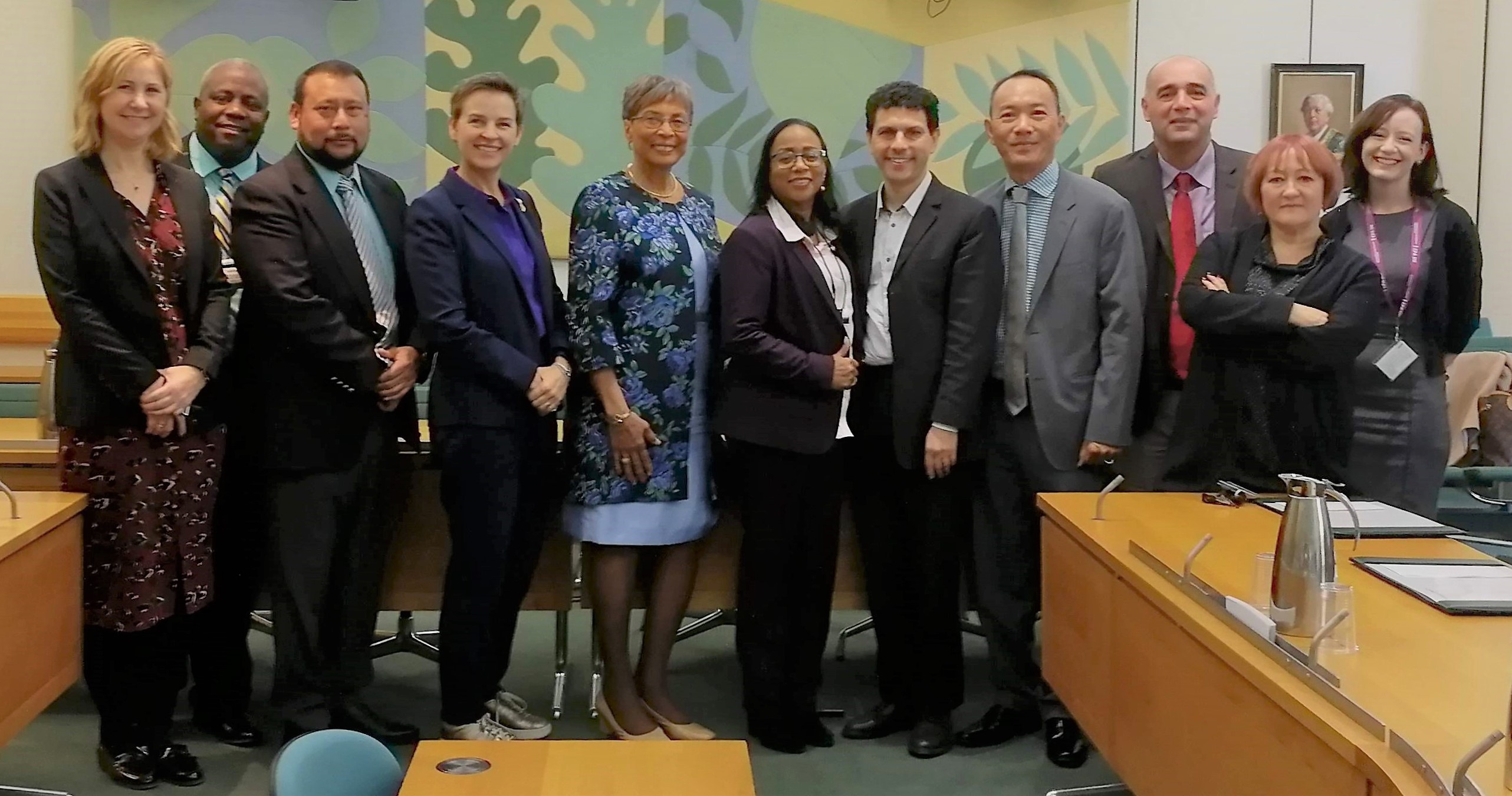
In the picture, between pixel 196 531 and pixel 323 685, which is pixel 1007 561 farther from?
pixel 196 531

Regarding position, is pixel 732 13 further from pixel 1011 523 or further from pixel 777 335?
pixel 1011 523

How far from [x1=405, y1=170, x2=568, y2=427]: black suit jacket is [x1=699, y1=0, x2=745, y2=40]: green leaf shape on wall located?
2607 mm

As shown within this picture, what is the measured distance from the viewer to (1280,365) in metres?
2.72

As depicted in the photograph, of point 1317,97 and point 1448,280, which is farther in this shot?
point 1317,97

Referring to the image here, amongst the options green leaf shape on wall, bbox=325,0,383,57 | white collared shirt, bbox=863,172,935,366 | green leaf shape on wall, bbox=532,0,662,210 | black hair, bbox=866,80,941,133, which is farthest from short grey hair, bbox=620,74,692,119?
green leaf shape on wall, bbox=325,0,383,57

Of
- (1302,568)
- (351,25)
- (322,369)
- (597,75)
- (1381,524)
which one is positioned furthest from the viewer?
(597,75)

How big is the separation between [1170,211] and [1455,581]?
5.18 ft

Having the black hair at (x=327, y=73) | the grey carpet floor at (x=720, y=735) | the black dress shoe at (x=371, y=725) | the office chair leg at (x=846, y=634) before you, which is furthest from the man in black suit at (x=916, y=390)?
the black hair at (x=327, y=73)

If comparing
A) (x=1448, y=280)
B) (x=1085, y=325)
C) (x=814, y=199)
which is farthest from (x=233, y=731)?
(x=1448, y=280)

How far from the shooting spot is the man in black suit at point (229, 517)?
3.14 meters

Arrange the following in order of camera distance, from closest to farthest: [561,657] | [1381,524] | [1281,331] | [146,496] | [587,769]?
[587,769]
[1381,524]
[1281,331]
[146,496]
[561,657]

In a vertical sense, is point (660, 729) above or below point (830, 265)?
below

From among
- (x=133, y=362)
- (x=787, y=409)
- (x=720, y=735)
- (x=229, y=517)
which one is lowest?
(x=720, y=735)

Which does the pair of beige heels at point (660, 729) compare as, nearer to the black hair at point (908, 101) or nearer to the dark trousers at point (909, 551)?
the dark trousers at point (909, 551)
